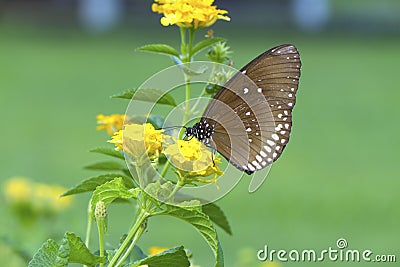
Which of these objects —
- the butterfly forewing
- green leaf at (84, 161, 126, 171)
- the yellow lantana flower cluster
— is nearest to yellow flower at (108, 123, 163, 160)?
the butterfly forewing

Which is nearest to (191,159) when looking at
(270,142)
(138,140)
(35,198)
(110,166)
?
(138,140)

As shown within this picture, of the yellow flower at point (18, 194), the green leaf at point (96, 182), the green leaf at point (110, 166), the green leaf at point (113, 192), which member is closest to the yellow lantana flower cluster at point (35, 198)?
the yellow flower at point (18, 194)

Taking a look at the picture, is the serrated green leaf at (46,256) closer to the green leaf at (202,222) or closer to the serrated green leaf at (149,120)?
the green leaf at (202,222)

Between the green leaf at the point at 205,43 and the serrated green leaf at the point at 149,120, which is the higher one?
the green leaf at the point at 205,43

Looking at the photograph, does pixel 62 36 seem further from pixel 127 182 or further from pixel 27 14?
pixel 127 182

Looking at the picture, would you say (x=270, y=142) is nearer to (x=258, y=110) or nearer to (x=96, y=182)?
(x=258, y=110)

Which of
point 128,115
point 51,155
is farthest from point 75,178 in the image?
point 128,115
